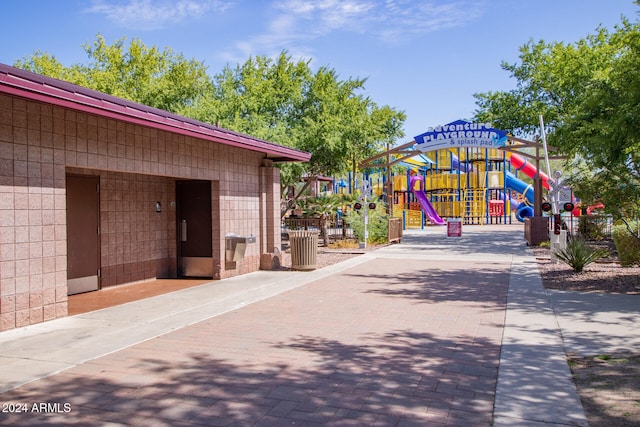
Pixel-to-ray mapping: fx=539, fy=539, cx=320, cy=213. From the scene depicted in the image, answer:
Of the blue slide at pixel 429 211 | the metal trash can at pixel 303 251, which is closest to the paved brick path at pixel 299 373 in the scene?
the metal trash can at pixel 303 251

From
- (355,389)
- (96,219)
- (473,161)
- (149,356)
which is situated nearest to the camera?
(355,389)

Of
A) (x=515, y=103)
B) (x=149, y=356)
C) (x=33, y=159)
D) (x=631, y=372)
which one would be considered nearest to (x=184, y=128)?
(x=33, y=159)

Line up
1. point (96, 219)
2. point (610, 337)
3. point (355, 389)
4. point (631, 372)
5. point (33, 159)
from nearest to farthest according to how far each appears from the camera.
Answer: point (355, 389)
point (631, 372)
point (610, 337)
point (33, 159)
point (96, 219)

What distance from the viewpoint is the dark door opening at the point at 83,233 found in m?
9.93

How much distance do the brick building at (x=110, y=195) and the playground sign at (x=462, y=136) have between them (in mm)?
11253

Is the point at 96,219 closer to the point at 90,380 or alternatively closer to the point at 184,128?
the point at 184,128

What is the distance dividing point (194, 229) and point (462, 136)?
14559mm

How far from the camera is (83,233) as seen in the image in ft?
33.3

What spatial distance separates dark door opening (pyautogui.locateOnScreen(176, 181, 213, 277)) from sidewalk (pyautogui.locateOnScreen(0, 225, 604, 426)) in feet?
6.42

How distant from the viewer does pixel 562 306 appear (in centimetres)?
895

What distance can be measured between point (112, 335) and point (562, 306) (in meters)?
7.01

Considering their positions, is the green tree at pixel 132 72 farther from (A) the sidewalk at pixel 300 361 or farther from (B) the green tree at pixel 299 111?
(A) the sidewalk at pixel 300 361

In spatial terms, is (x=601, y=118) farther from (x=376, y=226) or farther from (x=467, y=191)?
(x=467, y=191)

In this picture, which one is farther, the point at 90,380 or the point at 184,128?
the point at 184,128
